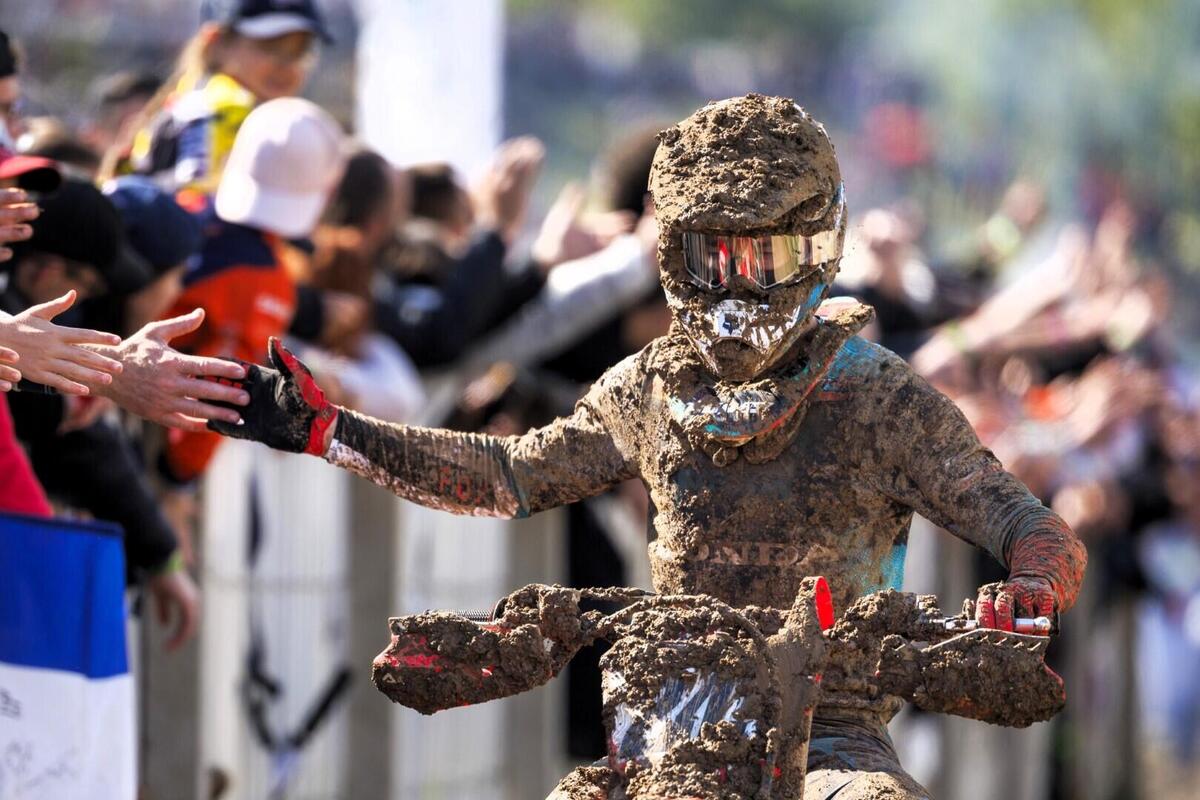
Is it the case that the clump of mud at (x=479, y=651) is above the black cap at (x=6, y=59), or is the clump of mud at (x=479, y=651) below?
below

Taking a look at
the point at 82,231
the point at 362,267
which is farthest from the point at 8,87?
the point at 362,267

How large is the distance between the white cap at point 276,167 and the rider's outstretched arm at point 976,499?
2.87 meters

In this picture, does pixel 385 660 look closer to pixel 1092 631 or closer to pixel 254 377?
pixel 254 377

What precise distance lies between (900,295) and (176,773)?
15.1 ft

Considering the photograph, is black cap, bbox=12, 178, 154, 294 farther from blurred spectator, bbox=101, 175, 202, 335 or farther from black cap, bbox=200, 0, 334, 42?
black cap, bbox=200, 0, 334, 42

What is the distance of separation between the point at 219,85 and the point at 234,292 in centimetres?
68

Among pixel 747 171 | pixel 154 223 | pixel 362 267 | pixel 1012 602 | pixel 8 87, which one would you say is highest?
pixel 362 267

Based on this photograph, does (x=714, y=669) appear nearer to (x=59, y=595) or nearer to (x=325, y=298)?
(x=59, y=595)

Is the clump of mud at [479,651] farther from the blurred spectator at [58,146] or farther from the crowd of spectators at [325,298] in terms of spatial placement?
the blurred spectator at [58,146]

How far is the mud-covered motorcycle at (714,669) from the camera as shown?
4.77 meters

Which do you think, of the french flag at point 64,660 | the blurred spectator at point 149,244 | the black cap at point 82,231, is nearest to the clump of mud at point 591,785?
the french flag at point 64,660

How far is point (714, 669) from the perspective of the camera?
15.9ft

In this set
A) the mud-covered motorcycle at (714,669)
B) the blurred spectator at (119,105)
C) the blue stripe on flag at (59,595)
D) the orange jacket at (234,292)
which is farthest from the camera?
the blurred spectator at (119,105)

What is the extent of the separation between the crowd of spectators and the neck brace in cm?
96
